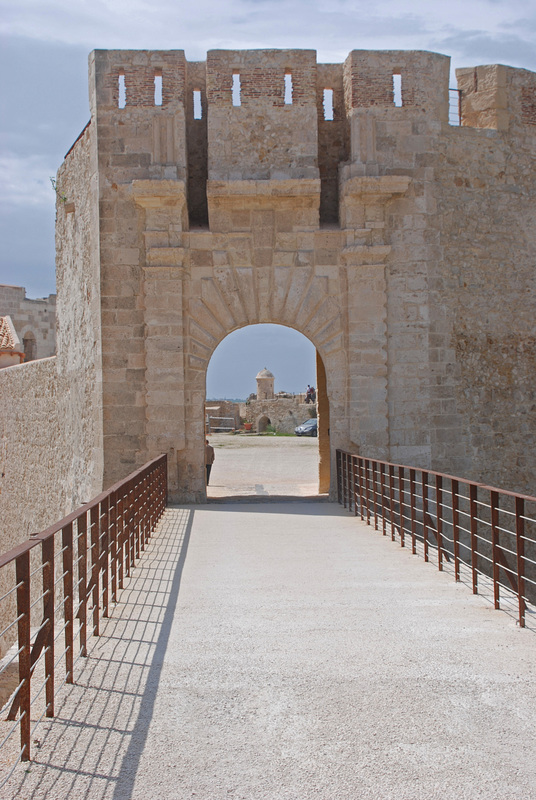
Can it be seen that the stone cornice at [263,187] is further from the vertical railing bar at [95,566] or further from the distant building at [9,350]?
the distant building at [9,350]

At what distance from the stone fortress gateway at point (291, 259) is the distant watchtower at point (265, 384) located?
30.2 metres

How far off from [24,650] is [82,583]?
1.22m

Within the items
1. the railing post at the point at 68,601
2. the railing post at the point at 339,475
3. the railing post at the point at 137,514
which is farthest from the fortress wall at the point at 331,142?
the railing post at the point at 68,601

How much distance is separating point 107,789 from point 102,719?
1.80 ft

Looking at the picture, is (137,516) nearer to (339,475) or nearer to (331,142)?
(339,475)

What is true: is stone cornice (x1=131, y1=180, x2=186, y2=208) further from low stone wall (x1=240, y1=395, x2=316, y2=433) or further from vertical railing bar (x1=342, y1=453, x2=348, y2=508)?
low stone wall (x1=240, y1=395, x2=316, y2=433)

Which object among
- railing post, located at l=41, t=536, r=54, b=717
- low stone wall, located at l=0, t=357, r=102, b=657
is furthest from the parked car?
railing post, located at l=41, t=536, r=54, b=717

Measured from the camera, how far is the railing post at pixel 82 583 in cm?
381

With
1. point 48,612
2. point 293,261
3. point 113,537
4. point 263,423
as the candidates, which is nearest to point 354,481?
point 293,261

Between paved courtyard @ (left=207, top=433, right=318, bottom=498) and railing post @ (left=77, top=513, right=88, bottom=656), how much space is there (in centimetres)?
754

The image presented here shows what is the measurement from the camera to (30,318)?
885 inches

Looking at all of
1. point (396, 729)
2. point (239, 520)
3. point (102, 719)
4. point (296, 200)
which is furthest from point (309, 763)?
point (296, 200)

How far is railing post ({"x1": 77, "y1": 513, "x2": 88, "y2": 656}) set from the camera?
381 centimetres

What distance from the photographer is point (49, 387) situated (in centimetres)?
1277
